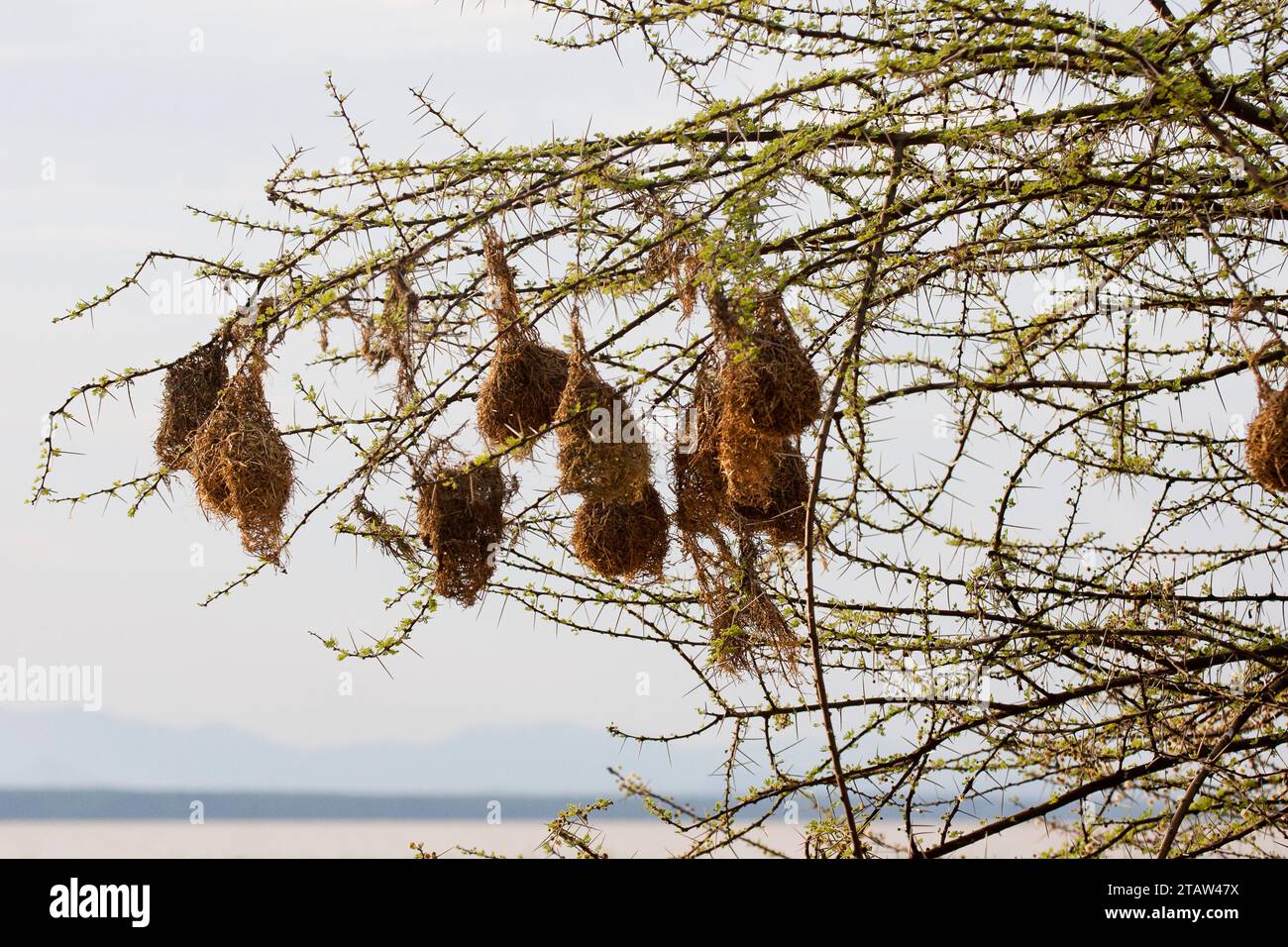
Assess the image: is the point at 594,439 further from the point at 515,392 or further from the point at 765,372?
the point at 765,372

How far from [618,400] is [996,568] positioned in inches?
45.5

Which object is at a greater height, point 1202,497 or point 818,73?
point 818,73

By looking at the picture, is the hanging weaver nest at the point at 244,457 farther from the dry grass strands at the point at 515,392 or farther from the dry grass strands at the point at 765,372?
the dry grass strands at the point at 765,372

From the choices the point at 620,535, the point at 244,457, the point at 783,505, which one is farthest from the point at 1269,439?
the point at 244,457

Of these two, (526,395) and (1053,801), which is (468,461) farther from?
(1053,801)

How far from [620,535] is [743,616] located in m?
0.44

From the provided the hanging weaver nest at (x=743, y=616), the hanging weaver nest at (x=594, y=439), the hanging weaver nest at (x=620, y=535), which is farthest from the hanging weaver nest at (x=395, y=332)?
the hanging weaver nest at (x=743, y=616)

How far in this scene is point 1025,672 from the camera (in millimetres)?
3172

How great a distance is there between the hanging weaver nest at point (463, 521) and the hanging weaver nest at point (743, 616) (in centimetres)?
48

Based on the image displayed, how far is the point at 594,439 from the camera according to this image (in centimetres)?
242

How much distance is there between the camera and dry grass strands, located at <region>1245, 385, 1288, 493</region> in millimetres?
2551

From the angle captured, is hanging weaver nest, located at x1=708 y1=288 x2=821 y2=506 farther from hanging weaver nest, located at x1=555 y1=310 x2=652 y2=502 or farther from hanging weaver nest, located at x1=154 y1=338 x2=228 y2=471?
hanging weaver nest, located at x1=154 y1=338 x2=228 y2=471

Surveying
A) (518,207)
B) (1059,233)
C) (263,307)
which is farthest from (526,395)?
(1059,233)

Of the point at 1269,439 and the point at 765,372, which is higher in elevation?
the point at 765,372
